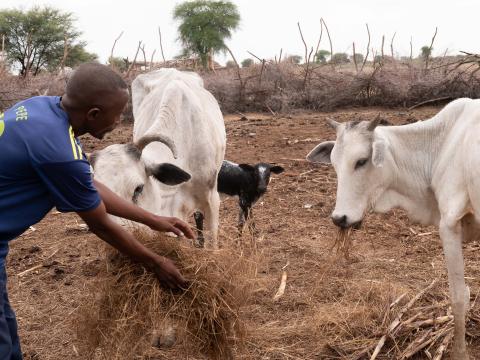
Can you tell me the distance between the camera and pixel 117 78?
2299 mm

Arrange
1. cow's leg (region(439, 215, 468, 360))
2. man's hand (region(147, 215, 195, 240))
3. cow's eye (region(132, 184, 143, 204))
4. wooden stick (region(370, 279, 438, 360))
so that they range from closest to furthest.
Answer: man's hand (region(147, 215, 195, 240))
cow's leg (region(439, 215, 468, 360))
wooden stick (region(370, 279, 438, 360))
cow's eye (region(132, 184, 143, 204))

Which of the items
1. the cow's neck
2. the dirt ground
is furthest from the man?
the cow's neck

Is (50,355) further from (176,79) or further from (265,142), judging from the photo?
(265,142)

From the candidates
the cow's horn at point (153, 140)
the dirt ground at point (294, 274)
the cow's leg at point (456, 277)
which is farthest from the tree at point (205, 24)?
the cow's leg at point (456, 277)

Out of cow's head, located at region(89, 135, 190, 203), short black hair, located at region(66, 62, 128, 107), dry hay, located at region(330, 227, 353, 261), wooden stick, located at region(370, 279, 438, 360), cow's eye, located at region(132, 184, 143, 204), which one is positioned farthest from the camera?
dry hay, located at region(330, 227, 353, 261)

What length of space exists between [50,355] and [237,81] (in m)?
13.8

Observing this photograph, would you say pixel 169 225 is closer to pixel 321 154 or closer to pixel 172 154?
pixel 172 154

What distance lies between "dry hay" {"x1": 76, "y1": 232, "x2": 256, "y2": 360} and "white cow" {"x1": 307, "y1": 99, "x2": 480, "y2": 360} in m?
1.20

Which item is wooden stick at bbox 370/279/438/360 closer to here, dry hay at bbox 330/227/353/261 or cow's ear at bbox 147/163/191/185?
dry hay at bbox 330/227/353/261

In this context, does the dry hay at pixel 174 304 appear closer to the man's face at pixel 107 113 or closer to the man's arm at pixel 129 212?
the man's arm at pixel 129 212

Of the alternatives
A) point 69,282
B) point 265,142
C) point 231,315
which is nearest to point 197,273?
point 231,315

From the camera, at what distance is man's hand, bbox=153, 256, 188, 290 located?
8.28 ft

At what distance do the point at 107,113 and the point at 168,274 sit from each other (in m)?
0.77

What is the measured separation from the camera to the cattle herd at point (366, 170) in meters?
3.31
